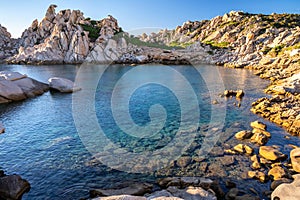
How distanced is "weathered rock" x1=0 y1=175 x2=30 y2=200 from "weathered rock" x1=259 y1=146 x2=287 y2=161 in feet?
55.5

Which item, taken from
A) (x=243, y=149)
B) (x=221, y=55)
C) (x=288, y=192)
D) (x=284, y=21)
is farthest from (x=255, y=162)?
(x=284, y=21)

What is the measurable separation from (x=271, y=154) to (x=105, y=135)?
14.6 meters

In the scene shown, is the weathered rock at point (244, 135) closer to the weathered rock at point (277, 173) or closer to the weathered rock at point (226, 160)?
the weathered rock at point (226, 160)

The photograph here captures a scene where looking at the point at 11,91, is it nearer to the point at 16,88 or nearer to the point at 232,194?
the point at 16,88

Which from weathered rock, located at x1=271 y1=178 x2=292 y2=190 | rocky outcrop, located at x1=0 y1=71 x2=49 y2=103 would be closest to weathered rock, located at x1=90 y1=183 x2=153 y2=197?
weathered rock, located at x1=271 y1=178 x2=292 y2=190

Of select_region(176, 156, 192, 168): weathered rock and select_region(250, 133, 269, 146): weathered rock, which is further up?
select_region(250, 133, 269, 146): weathered rock

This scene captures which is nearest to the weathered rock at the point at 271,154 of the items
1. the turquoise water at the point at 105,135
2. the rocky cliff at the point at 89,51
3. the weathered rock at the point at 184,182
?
the turquoise water at the point at 105,135

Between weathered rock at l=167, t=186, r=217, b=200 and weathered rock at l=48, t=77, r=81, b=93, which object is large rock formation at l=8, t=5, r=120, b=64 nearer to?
weathered rock at l=48, t=77, r=81, b=93

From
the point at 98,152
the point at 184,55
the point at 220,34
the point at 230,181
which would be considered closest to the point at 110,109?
the point at 98,152

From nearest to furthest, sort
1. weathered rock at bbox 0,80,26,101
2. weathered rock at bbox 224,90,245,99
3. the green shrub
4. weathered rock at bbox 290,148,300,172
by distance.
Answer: weathered rock at bbox 290,148,300,172, weathered rock at bbox 0,80,26,101, weathered rock at bbox 224,90,245,99, the green shrub

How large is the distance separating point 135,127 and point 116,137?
3.15 meters

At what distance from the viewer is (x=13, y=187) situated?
12.3 m

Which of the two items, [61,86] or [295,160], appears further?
[61,86]

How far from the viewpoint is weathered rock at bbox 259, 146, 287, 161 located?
52.8ft
